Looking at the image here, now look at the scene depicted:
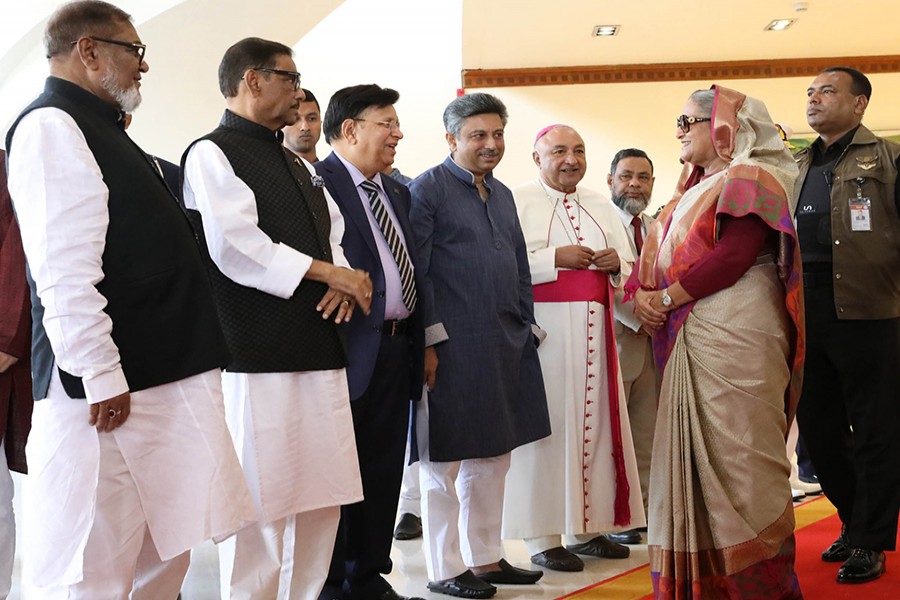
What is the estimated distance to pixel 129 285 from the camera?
6.97 ft

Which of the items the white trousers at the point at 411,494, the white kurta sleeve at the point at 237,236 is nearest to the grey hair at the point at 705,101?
the white kurta sleeve at the point at 237,236

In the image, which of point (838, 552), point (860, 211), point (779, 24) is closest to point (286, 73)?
point (860, 211)

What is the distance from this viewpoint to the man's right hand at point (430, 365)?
349 cm

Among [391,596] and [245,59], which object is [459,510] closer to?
[391,596]

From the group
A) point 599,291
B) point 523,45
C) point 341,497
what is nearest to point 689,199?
point 599,291

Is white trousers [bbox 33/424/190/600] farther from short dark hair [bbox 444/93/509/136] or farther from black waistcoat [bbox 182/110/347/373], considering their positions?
short dark hair [bbox 444/93/509/136]

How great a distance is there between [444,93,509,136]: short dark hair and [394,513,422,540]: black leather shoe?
77.3 inches

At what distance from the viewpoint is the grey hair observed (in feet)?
11.0

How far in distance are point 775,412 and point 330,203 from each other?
62.8 inches

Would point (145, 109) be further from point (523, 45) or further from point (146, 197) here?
point (523, 45)

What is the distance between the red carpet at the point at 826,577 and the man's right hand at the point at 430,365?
150 cm

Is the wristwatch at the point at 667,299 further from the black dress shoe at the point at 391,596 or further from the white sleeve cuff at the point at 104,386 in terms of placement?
the white sleeve cuff at the point at 104,386

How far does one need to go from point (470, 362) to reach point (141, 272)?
5.38 ft

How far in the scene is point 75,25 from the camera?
2.20 metres
